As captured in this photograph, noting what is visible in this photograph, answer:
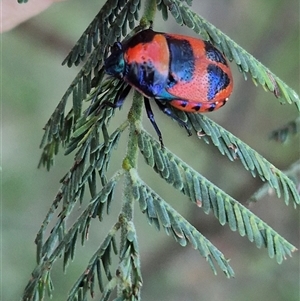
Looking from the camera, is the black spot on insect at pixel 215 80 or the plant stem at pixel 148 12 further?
the black spot on insect at pixel 215 80

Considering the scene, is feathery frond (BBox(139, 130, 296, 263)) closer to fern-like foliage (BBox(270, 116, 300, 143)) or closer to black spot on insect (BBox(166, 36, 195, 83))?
black spot on insect (BBox(166, 36, 195, 83))

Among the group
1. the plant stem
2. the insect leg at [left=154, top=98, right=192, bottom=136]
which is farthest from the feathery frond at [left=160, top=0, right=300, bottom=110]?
the insect leg at [left=154, top=98, right=192, bottom=136]

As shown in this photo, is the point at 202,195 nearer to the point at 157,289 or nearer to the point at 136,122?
the point at 136,122

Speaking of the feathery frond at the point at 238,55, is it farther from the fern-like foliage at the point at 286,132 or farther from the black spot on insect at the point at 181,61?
the fern-like foliage at the point at 286,132

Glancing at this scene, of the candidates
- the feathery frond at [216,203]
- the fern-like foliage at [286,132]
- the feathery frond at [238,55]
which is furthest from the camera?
the fern-like foliage at [286,132]

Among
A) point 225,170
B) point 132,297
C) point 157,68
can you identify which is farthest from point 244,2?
point 132,297

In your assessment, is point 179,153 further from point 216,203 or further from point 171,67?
point 216,203

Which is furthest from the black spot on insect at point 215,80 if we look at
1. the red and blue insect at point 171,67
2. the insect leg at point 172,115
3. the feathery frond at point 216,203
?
the feathery frond at point 216,203
